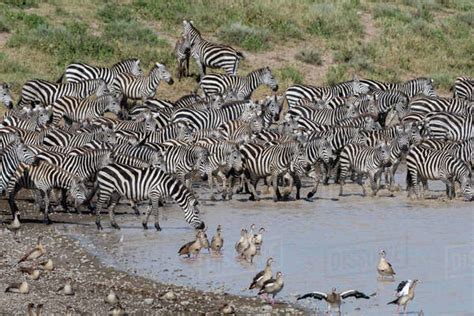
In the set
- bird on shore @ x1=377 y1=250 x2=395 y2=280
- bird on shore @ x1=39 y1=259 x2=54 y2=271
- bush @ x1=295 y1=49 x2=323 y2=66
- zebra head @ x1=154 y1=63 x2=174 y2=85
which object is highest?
bush @ x1=295 y1=49 x2=323 y2=66

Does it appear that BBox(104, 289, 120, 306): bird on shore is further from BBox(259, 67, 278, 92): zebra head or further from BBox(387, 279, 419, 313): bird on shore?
BBox(259, 67, 278, 92): zebra head

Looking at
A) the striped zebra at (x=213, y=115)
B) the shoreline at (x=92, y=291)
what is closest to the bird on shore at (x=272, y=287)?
the shoreline at (x=92, y=291)

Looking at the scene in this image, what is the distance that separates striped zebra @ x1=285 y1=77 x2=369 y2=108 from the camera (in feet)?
110

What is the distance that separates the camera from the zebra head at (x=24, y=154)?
953 inches

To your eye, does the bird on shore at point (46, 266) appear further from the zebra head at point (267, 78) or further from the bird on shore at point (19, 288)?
the zebra head at point (267, 78)

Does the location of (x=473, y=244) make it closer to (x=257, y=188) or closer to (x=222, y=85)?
(x=257, y=188)

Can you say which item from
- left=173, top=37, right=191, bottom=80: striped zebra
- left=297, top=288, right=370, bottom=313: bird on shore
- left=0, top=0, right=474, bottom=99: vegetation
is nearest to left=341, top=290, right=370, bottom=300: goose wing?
left=297, top=288, right=370, bottom=313: bird on shore

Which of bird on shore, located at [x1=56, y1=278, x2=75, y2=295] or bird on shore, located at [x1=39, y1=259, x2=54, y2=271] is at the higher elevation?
bird on shore, located at [x1=39, y1=259, x2=54, y2=271]

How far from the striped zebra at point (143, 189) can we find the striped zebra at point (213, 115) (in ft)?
20.5

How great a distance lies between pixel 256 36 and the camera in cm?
3894

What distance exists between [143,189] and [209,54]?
12.8 m

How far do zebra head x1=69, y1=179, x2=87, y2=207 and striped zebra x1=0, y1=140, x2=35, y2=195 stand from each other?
36.8 inches

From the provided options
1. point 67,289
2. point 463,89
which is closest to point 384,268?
point 67,289

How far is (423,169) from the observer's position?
85.9 feet
